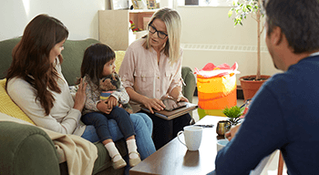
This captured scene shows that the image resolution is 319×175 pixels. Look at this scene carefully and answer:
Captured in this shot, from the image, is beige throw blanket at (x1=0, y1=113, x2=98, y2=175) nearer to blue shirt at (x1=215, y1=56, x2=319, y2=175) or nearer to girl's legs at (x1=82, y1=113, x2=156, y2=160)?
girl's legs at (x1=82, y1=113, x2=156, y2=160)

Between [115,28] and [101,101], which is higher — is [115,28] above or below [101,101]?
above

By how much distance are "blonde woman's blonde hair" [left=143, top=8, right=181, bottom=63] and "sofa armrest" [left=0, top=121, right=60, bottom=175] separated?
118cm

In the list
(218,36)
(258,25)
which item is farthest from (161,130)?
(218,36)

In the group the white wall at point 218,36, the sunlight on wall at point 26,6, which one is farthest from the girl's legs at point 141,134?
the white wall at point 218,36

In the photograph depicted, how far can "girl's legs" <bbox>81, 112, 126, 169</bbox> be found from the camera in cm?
174

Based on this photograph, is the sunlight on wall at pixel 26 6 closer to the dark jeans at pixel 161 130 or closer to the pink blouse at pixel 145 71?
the pink blouse at pixel 145 71

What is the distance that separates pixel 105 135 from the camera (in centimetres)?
178

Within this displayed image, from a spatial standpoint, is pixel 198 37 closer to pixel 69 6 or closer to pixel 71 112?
pixel 69 6

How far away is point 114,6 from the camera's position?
347cm

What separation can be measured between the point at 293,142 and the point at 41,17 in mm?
1341

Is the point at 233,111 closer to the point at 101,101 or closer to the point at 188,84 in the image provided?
the point at 101,101

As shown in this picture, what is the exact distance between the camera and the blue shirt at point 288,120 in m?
0.69

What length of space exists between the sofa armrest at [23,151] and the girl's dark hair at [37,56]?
1.06ft

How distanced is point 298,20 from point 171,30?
156 cm
